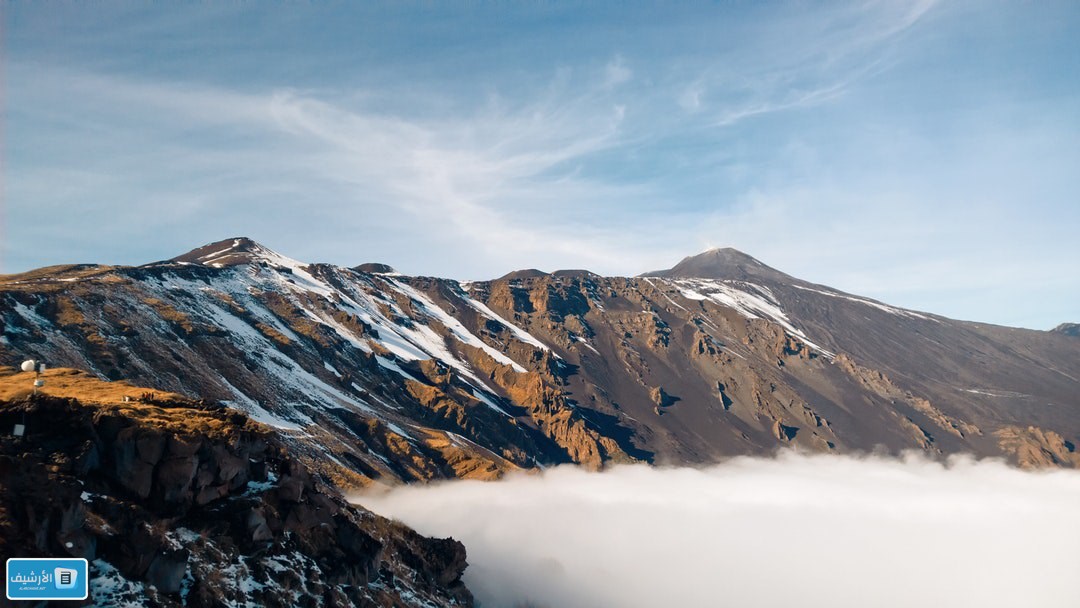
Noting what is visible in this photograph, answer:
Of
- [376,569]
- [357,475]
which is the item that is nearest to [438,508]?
[357,475]

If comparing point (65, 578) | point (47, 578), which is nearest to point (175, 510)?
point (65, 578)

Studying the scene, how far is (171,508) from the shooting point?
176 feet

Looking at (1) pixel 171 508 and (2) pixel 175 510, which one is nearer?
(1) pixel 171 508

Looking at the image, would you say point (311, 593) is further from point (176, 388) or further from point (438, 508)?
point (438, 508)

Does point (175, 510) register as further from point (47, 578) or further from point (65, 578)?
point (47, 578)

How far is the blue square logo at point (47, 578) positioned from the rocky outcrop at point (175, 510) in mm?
1351

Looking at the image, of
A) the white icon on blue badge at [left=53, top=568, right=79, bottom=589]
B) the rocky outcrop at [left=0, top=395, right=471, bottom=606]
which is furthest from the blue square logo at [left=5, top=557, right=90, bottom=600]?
the rocky outcrop at [left=0, top=395, right=471, bottom=606]

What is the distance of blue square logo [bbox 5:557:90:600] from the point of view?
36.3 m

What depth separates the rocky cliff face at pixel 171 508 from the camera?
43.7 m

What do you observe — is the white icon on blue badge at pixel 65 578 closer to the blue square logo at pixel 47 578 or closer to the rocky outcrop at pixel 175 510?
the blue square logo at pixel 47 578

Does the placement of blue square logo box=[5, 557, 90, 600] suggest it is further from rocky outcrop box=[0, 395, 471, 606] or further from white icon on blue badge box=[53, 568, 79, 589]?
rocky outcrop box=[0, 395, 471, 606]

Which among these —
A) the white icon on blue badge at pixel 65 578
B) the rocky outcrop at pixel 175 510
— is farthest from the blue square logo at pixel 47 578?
the rocky outcrop at pixel 175 510

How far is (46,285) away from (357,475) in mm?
91308

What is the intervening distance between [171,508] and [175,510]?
39 centimetres
